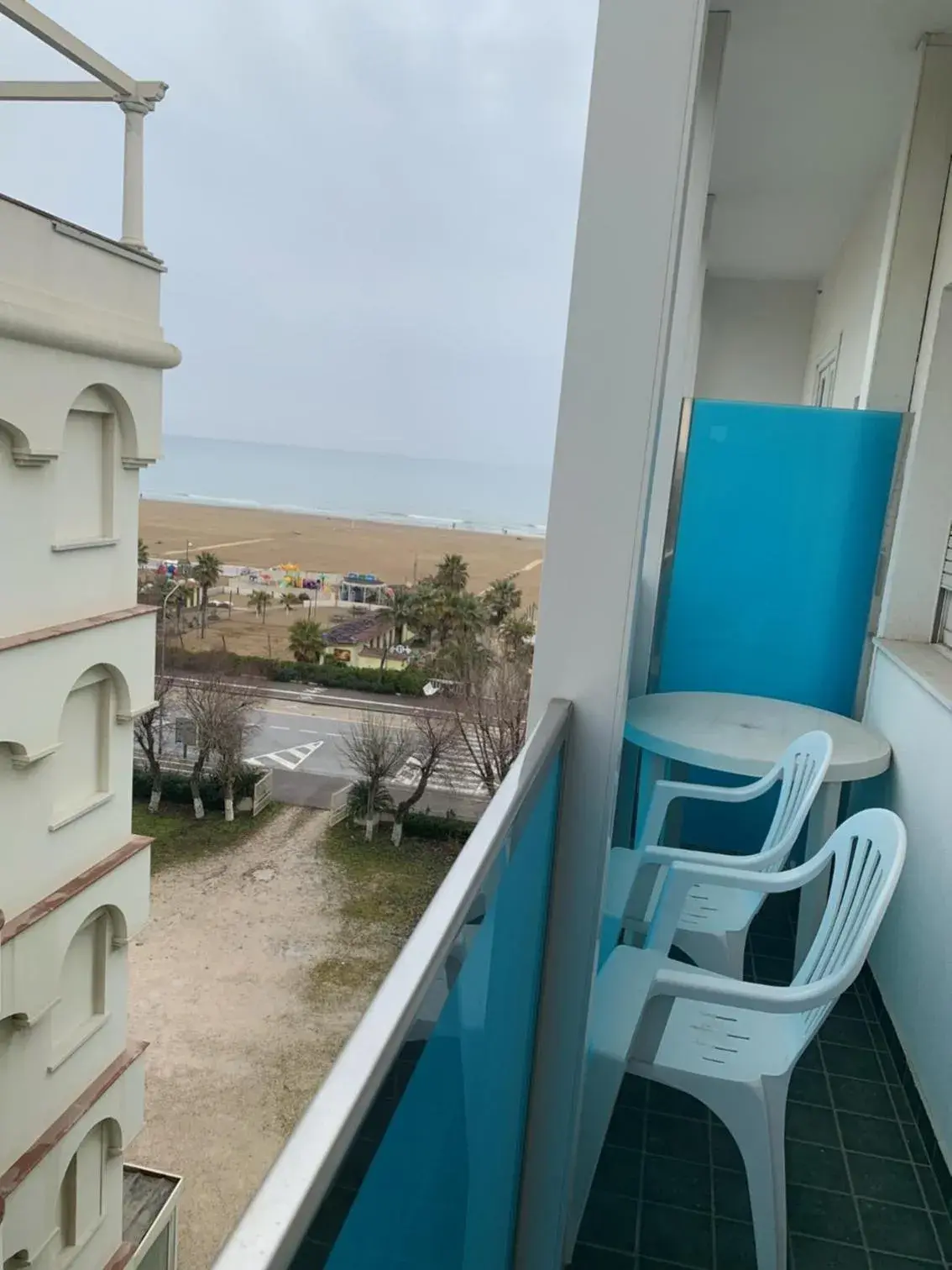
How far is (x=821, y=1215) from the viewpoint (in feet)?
4.80

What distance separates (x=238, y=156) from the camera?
1341cm

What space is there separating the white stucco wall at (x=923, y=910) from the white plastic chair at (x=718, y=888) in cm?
27

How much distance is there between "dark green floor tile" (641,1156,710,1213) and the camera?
4.82ft

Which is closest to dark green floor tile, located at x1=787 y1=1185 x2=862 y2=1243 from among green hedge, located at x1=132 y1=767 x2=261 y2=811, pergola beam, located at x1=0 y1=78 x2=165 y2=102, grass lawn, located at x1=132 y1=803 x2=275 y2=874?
pergola beam, located at x1=0 y1=78 x2=165 y2=102

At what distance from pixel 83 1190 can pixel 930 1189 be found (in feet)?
53.3

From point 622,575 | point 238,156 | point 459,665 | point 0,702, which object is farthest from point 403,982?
point 238,156

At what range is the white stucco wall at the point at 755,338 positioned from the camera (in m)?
6.15

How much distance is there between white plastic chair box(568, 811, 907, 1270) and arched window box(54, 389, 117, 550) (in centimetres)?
1030

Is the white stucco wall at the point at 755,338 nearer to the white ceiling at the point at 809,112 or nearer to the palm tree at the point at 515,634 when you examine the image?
the white ceiling at the point at 809,112

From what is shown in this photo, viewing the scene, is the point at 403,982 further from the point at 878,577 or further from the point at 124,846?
the point at 124,846

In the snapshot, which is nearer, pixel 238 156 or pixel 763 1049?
pixel 763 1049

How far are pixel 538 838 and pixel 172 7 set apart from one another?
13202 millimetres

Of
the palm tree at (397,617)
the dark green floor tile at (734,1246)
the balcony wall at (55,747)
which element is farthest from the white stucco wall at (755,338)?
the balcony wall at (55,747)

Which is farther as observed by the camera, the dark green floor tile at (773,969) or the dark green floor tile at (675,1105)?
the dark green floor tile at (773,969)
